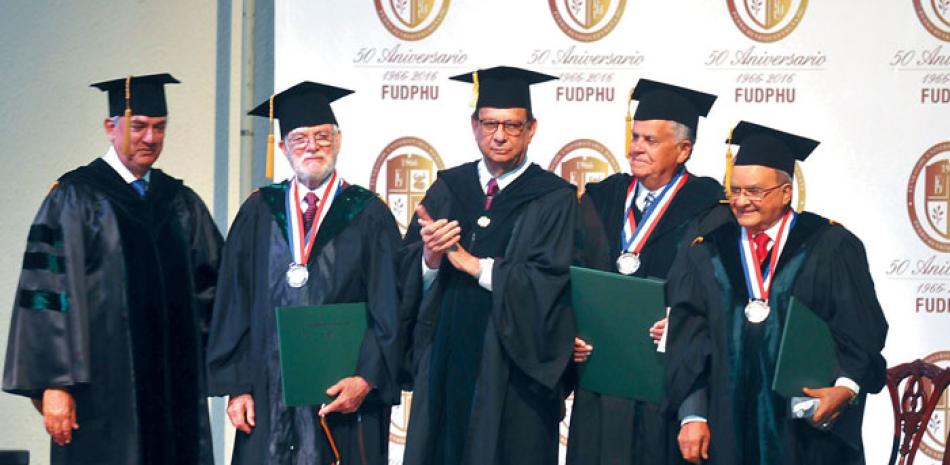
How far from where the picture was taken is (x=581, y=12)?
7082mm

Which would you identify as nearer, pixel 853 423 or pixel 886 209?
pixel 853 423

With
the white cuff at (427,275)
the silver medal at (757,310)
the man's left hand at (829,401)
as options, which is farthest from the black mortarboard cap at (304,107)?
the man's left hand at (829,401)

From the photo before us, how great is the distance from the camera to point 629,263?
210 inches

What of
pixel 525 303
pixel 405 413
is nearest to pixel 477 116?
pixel 525 303

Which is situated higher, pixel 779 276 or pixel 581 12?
pixel 581 12

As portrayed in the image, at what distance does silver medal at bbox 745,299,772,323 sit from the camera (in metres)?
4.82

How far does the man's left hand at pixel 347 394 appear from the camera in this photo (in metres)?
5.15

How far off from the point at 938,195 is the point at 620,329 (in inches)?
98.6

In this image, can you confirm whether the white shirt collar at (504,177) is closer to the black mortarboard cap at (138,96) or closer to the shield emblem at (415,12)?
the black mortarboard cap at (138,96)

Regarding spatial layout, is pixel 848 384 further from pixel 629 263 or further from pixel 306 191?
pixel 306 191

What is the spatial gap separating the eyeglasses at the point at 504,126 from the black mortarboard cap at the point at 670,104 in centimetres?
53

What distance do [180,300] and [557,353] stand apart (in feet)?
5.06

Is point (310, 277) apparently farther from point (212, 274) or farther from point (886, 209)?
point (886, 209)

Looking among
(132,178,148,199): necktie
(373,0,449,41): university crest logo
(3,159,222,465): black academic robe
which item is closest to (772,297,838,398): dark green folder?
(3,159,222,465): black academic robe
